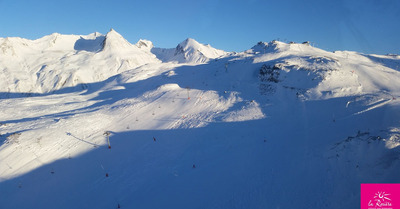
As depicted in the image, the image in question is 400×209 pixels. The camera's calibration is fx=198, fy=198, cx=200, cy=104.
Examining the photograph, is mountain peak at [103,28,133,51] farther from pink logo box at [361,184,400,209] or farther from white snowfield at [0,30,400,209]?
pink logo box at [361,184,400,209]

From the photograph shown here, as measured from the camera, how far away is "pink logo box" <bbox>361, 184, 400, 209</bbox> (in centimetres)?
1162

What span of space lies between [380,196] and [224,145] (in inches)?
529

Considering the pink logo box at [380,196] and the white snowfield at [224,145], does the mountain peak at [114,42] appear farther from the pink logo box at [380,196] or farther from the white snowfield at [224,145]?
the pink logo box at [380,196]

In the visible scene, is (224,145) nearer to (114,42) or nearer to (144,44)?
(114,42)

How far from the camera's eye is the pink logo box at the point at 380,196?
11625mm

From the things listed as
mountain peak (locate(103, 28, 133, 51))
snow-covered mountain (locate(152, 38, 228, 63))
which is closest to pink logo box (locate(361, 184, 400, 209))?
snow-covered mountain (locate(152, 38, 228, 63))

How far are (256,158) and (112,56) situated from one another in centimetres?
10702

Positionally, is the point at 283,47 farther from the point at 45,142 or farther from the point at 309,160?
the point at 45,142

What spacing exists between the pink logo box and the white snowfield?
527 mm

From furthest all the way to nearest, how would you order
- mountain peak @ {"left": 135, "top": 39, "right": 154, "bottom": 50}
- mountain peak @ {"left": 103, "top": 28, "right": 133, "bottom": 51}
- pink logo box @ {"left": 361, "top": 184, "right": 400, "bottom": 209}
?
mountain peak @ {"left": 135, "top": 39, "right": 154, "bottom": 50} < mountain peak @ {"left": 103, "top": 28, "right": 133, "bottom": 51} < pink logo box @ {"left": 361, "top": 184, "right": 400, "bottom": 209}

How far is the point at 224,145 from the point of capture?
74.5ft

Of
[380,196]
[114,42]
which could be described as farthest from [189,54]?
[380,196]

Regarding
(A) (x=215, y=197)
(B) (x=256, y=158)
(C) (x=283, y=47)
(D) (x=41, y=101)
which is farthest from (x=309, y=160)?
(D) (x=41, y=101)

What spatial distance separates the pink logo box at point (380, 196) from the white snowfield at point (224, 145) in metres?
0.53
